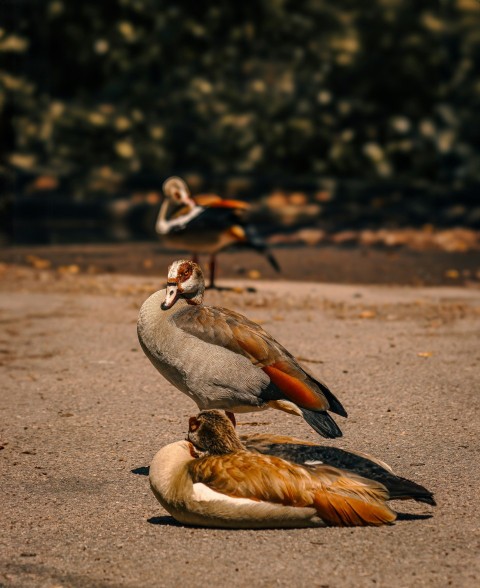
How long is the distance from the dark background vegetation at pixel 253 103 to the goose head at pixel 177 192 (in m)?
5.23

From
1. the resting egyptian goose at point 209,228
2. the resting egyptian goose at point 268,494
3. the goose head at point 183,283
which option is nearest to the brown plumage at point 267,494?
the resting egyptian goose at point 268,494

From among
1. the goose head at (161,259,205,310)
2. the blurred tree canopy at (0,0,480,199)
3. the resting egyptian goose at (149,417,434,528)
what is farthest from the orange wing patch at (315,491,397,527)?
the blurred tree canopy at (0,0,480,199)

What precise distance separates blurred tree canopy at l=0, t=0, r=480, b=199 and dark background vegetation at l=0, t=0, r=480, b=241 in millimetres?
24

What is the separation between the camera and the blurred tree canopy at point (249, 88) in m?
17.9

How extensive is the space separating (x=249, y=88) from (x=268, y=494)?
1452cm

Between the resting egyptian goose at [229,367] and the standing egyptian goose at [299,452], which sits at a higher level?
the resting egyptian goose at [229,367]

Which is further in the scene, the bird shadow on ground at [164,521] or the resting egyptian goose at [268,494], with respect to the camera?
the bird shadow on ground at [164,521]

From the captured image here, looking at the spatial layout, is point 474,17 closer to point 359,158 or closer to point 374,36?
point 374,36

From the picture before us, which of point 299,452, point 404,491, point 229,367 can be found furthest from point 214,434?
point 404,491

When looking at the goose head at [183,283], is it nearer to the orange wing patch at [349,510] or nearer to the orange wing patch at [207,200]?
the orange wing patch at [349,510]

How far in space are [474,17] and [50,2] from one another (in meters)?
6.62

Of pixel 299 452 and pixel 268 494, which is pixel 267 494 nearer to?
pixel 268 494

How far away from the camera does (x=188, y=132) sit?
62.8 ft

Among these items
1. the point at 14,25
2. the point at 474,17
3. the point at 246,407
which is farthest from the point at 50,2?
the point at 246,407
